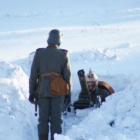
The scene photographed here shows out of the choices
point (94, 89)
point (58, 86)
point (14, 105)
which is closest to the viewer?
point (58, 86)

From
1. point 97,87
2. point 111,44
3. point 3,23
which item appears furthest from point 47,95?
point 3,23

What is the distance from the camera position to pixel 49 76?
263 inches

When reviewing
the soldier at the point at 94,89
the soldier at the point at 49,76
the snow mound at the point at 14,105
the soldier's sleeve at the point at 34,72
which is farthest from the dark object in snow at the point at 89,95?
the soldier's sleeve at the point at 34,72

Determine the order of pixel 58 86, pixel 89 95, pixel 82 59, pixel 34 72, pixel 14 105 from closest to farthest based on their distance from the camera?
1. pixel 58 86
2. pixel 34 72
3. pixel 14 105
4. pixel 89 95
5. pixel 82 59

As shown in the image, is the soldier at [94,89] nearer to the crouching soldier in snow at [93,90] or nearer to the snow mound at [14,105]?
the crouching soldier in snow at [93,90]

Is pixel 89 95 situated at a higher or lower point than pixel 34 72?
lower

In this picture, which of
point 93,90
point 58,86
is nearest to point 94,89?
point 93,90

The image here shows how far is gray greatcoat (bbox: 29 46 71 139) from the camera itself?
666cm

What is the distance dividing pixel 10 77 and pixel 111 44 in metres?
5.81

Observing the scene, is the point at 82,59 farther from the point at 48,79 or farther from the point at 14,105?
the point at 48,79

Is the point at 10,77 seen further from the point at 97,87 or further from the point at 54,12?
the point at 54,12

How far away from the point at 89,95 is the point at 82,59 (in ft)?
8.72

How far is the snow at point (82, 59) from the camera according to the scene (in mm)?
6652

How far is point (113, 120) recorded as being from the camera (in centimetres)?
661
